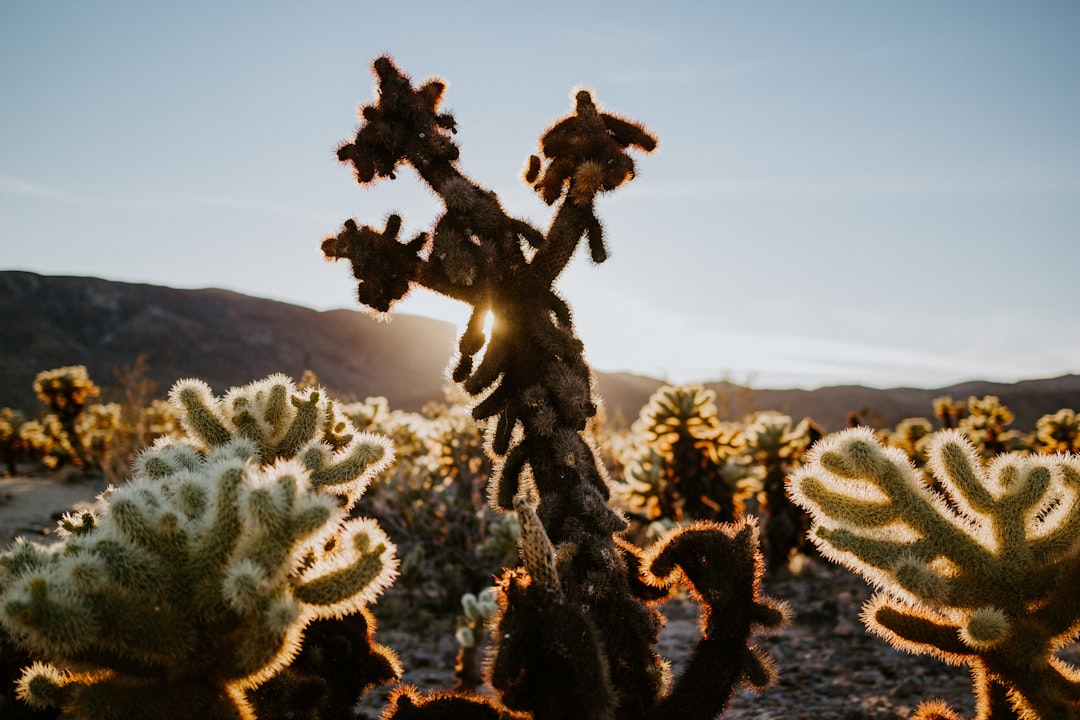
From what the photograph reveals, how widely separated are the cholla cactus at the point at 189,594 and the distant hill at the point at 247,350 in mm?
41317

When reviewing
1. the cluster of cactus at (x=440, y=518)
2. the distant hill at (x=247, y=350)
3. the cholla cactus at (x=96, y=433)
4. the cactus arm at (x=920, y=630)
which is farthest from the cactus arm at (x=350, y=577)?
the distant hill at (x=247, y=350)

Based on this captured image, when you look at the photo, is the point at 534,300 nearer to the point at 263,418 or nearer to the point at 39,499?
the point at 263,418

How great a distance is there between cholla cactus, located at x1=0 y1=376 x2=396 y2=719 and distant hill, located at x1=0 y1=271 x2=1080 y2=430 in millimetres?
41317

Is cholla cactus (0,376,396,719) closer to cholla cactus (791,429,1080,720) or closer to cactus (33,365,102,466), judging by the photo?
cholla cactus (791,429,1080,720)

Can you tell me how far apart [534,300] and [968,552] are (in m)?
1.44

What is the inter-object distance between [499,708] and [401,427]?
29.2 feet

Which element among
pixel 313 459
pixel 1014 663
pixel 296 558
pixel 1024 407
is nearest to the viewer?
pixel 296 558

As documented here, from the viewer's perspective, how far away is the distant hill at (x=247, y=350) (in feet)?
151

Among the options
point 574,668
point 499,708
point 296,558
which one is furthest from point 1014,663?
point 296,558

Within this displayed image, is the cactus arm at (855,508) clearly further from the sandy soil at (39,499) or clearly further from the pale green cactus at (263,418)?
the sandy soil at (39,499)

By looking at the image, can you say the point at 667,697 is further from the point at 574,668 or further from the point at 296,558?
the point at 296,558

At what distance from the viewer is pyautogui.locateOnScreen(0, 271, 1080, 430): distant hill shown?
45875mm

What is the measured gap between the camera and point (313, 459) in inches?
78.7

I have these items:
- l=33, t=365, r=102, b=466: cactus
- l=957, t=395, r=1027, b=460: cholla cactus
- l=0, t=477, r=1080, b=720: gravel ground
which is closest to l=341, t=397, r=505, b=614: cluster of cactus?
l=0, t=477, r=1080, b=720: gravel ground
